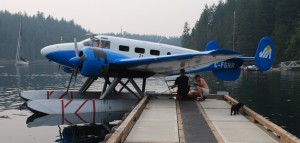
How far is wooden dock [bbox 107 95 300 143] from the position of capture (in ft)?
26.3

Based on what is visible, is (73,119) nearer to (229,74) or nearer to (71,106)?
(71,106)

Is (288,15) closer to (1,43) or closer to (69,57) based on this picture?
(69,57)

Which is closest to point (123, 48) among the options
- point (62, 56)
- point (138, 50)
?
point (138, 50)

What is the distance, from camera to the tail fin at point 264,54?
14.8m

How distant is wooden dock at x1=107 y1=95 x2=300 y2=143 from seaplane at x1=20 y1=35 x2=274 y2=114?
103 inches

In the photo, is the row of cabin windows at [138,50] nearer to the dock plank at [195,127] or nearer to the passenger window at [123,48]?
the passenger window at [123,48]

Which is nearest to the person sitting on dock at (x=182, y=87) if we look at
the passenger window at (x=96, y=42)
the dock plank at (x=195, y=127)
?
the dock plank at (x=195, y=127)

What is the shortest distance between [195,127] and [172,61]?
230 inches

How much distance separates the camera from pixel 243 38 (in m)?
87.3

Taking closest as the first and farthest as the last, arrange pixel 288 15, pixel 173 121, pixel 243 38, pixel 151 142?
pixel 151 142
pixel 173 121
pixel 288 15
pixel 243 38

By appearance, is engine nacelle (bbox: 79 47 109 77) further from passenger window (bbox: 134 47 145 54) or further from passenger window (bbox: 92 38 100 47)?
passenger window (bbox: 134 47 145 54)

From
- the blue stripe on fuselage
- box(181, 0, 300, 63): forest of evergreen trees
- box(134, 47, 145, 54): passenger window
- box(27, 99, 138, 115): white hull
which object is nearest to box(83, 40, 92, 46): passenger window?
the blue stripe on fuselage

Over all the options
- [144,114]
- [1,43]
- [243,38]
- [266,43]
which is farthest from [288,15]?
[1,43]

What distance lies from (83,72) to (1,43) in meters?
177
